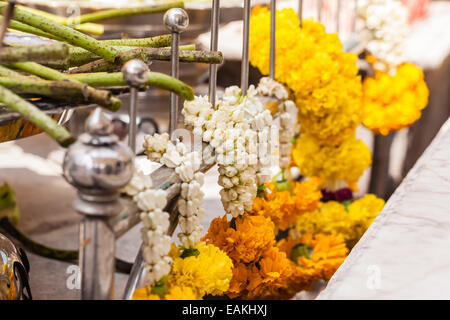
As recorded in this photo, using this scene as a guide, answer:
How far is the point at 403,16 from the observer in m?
2.07

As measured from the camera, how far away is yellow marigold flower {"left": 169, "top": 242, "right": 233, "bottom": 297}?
0.80 metres

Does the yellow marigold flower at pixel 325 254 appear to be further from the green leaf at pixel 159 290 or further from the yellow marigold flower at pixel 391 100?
the green leaf at pixel 159 290

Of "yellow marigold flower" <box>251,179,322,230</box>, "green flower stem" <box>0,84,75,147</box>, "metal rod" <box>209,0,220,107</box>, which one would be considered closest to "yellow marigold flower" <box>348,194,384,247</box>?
"yellow marigold flower" <box>251,179,322,230</box>

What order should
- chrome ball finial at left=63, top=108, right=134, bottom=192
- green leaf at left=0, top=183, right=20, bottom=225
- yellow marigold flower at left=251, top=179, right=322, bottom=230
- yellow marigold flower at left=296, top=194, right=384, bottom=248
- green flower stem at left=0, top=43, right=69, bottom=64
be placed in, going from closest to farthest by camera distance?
1. chrome ball finial at left=63, top=108, right=134, bottom=192
2. green flower stem at left=0, top=43, right=69, bottom=64
3. yellow marigold flower at left=251, top=179, right=322, bottom=230
4. yellow marigold flower at left=296, top=194, right=384, bottom=248
5. green leaf at left=0, top=183, right=20, bottom=225

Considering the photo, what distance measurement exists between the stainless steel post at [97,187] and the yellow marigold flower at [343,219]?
2.76ft

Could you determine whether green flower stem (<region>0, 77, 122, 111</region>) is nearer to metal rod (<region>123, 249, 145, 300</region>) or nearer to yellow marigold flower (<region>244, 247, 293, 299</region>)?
metal rod (<region>123, 249, 145, 300</region>)

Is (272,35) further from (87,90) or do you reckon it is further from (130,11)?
(87,90)

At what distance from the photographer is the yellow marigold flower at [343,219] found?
4.74 feet

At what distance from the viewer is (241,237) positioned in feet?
3.21

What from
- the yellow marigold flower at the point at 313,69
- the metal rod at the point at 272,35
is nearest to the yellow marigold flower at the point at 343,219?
the yellow marigold flower at the point at 313,69

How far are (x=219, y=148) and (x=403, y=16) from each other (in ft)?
4.63

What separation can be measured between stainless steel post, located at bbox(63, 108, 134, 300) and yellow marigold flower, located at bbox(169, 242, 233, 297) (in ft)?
0.51
